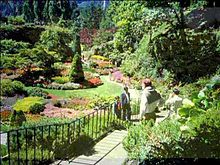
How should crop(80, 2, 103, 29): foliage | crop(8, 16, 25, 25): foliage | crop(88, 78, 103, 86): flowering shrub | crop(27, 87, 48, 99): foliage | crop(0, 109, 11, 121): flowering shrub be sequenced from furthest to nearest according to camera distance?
crop(88, 78, 103, 86): flowering shrub → crop(27, 87, 48, 99): foliage → crop(0, 109, 11, 121): flowering shrub → crop(80, 2, 103, 29): foliage → crop(8, 16, 25, 25): foliage

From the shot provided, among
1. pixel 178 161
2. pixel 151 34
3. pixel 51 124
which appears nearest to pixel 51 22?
pixel 51 124

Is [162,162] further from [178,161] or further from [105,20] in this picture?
[105,20]

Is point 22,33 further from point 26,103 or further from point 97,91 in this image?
point 97,91

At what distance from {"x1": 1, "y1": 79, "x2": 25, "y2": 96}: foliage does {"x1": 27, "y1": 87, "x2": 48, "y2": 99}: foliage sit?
159mm

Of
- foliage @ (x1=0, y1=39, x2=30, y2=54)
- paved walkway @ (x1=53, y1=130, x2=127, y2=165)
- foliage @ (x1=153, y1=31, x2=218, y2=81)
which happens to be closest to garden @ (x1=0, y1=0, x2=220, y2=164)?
foliage @ (x1=0, y1=39, x2=30, y2=54)

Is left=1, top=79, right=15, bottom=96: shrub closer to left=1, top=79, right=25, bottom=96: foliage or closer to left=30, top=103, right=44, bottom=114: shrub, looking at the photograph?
left=1, top=79, right=25, bottom=96: foliage

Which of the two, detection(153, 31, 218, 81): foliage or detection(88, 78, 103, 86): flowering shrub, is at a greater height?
detection(153, 31, 218, 81): foliage

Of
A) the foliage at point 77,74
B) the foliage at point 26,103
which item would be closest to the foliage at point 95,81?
the foliage at point 77,74

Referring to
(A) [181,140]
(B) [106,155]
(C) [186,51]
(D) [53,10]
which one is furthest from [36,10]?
(C) [186,51]

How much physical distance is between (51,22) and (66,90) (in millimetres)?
1209

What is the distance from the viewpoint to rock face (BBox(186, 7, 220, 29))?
6650mm

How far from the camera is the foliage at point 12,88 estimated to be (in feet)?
13.0

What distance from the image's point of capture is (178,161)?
2863 millimetres

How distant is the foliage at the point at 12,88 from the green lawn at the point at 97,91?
388mm
